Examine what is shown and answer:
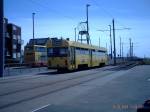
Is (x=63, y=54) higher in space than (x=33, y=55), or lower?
lower

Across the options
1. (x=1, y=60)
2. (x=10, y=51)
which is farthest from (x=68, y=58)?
(x=10, y=51)

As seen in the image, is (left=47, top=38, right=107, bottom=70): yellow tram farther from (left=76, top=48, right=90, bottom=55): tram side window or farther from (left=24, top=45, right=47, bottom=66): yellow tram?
(left=24, top=45, right=47, bottom=66): yellow tram

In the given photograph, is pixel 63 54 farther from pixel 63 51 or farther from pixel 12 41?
pixel 12 41

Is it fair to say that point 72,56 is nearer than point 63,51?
No

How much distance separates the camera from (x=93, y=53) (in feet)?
160

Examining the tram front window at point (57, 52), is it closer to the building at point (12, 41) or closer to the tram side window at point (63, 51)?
the tram side window at point (63, 51)

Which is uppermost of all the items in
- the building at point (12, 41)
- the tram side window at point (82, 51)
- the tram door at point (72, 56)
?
the building at point (12, 41)

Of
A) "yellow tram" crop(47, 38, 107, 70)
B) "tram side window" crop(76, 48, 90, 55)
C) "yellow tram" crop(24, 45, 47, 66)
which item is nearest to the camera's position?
"yellow tram" crop(47, 38, 107, 70)
